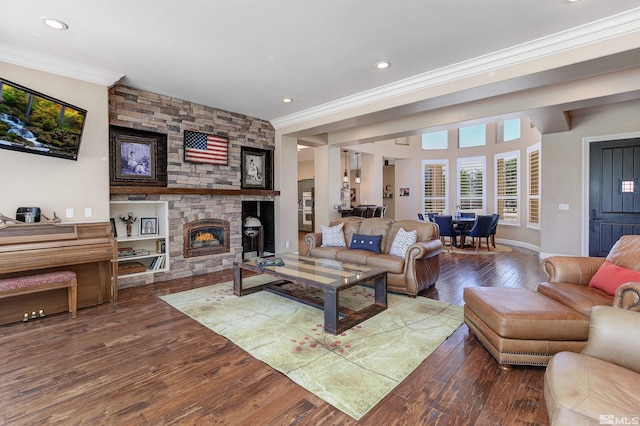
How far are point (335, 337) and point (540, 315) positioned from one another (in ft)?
5.34

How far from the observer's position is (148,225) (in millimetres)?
4906

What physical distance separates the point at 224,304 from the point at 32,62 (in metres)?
3.57

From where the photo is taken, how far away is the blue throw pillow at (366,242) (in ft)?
15.4

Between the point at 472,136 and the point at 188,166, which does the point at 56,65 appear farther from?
the point at 472,136

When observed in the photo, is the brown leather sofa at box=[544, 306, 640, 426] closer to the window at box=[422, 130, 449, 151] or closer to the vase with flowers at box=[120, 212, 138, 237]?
the vase with flowers at box=[120, 212, 138, 237]

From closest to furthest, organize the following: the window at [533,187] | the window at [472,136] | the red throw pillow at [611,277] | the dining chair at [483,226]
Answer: the red throw pillow at [611,277], the dining chair at [483,226], the window at [533,187], the window at [472,136]

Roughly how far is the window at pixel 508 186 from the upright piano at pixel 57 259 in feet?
31.6

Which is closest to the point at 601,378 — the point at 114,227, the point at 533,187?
the point at 114,227

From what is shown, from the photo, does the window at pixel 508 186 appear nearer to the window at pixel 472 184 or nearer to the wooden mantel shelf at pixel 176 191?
the window at pixel 472 184

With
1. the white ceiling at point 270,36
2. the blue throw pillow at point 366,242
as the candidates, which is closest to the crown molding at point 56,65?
the white ceiling at point 270,36

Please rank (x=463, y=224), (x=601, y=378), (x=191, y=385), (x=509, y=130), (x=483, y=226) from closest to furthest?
(x=601, y=378) → (x=191, y=385) → (x=483, y=226) → (x=463, y=224) → (x=509, y=130)

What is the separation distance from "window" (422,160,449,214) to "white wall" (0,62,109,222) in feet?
31.9

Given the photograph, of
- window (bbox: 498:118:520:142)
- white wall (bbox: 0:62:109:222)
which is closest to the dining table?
window (bbox: 498:118:520:142)

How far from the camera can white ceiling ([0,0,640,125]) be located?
272 centimetres
